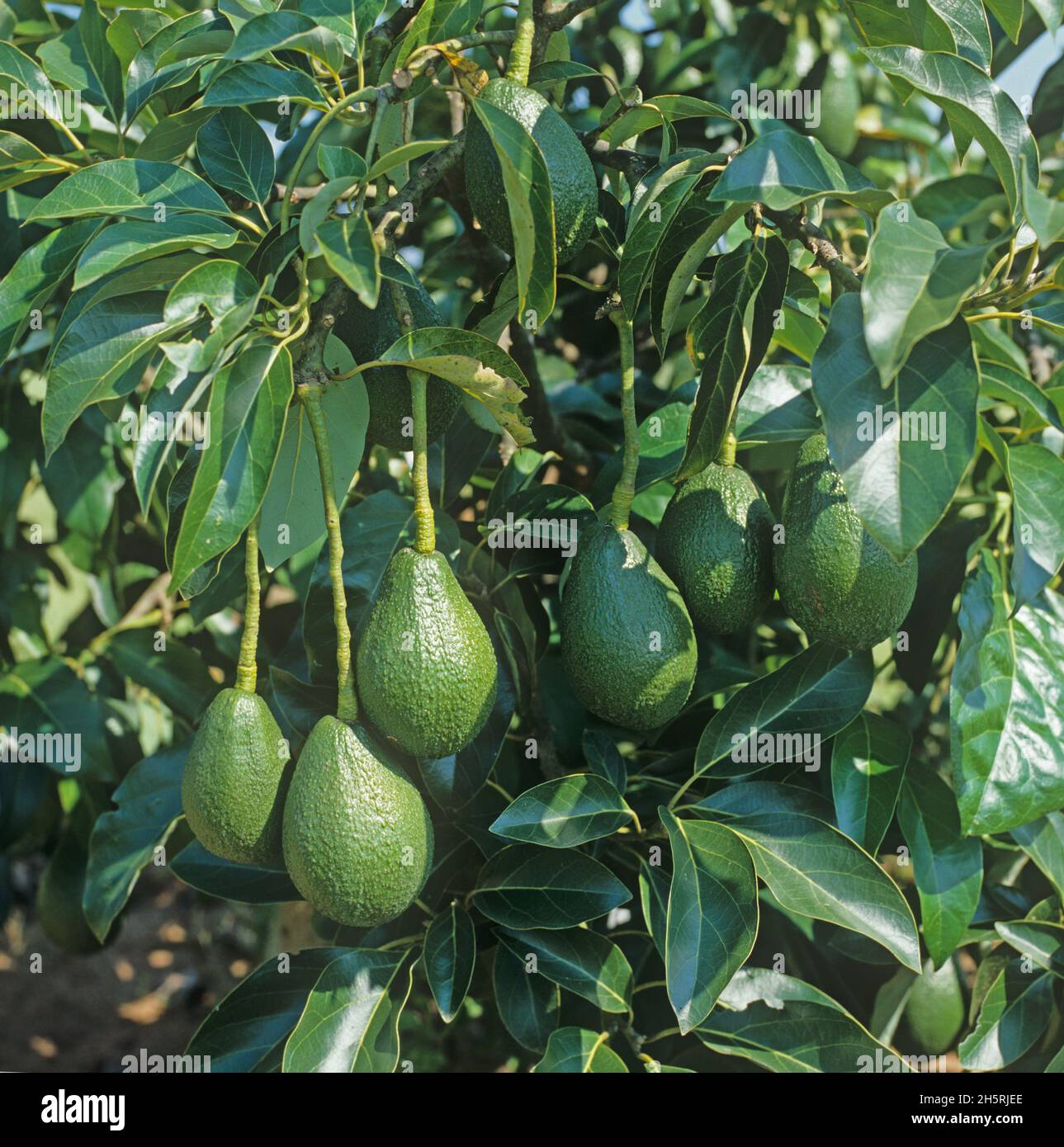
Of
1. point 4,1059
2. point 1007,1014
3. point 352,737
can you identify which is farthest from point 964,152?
point 4,1059

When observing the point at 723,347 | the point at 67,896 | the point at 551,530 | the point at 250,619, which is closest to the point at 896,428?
→ the point at 723,347

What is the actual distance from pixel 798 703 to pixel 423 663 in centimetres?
44

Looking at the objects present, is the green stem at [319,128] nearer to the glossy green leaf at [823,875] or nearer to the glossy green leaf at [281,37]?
the glossy green leaf at [281,37]

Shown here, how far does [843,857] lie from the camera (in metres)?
1.00

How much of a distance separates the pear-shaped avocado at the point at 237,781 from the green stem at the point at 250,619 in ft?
0.05

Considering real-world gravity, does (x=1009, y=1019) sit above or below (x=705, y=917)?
below

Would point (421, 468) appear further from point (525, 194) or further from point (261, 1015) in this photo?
point (261, 1015)

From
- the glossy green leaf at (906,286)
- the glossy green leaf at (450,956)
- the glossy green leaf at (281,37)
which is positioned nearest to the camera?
the glossy green leaf at (906,286)

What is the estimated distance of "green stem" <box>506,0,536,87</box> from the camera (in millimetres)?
895

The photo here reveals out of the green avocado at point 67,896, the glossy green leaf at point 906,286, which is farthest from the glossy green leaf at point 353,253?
the green avocado at point 67,896

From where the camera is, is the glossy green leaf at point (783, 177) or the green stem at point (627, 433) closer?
the glossy green leaf at point (783, 177)

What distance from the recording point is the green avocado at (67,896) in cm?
169

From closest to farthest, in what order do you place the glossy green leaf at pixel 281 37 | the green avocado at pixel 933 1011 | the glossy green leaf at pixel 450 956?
1. the glossy green leaf at pixel 281 37
2. the glossy green leaf at pixel 450 956
3. the green avocado at pixel 933 1011

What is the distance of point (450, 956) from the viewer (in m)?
1.05
